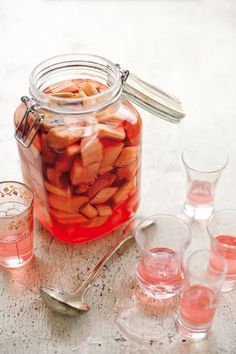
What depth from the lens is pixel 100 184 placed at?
877 mm

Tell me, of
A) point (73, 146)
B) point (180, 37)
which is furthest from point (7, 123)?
point (180, 37)

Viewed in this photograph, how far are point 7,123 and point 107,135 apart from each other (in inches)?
17.2

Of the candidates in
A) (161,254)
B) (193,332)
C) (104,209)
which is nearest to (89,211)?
(104,209)

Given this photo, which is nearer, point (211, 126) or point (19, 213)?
point (19, 213)

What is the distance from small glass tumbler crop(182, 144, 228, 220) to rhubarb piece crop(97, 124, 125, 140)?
160mm

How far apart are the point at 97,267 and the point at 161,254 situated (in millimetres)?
99

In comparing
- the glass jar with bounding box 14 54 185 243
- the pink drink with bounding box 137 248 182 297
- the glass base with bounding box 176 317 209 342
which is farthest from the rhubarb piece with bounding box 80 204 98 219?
the glass base with bounding box 176 317 209 342

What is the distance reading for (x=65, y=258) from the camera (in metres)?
0.93

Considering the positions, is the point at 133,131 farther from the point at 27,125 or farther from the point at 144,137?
the point at 144,137

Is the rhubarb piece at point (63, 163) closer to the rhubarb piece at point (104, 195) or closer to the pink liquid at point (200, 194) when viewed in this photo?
the rhubarb piece at point (104, 195)

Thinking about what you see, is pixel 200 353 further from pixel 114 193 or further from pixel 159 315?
pixel 114 193

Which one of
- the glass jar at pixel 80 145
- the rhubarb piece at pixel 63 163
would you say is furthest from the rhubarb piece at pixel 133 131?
the rhubarb piece at pixel 63 163

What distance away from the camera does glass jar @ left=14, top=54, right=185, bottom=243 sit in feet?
2.75

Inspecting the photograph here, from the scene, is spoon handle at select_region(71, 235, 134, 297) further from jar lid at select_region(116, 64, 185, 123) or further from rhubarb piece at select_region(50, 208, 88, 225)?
jar lid at select_region(116, 64, 185, 123)
